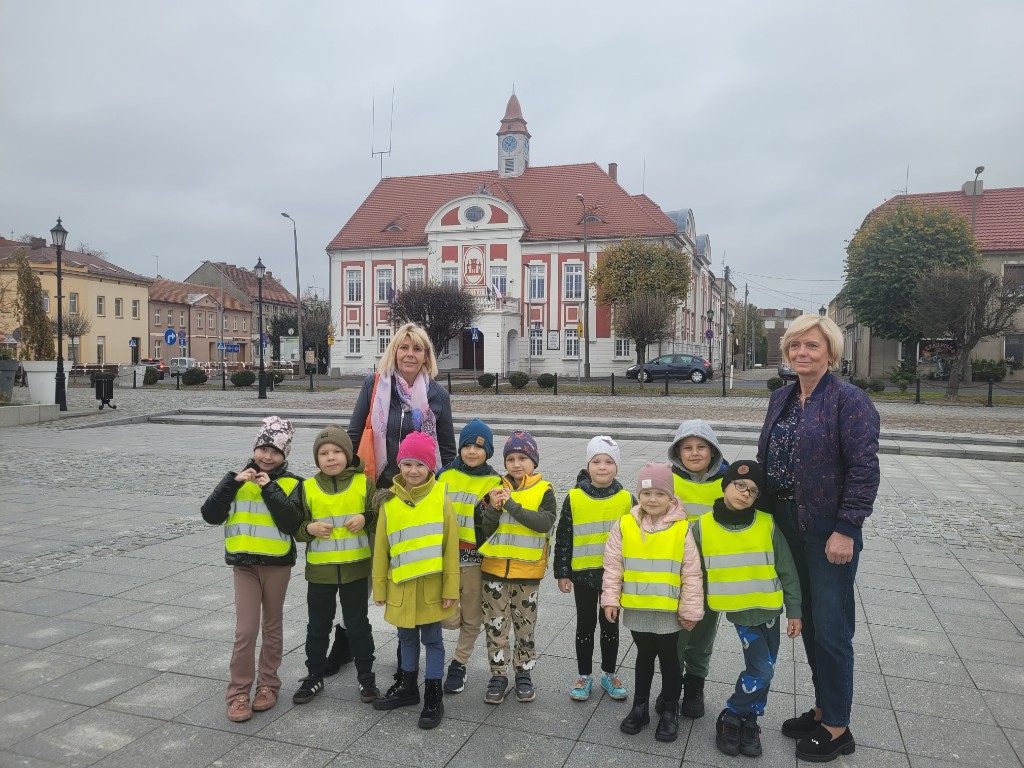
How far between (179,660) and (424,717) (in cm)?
160

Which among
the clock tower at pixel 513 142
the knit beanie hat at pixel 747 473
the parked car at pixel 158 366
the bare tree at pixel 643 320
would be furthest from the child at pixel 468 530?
the clock tower at pixel 513 142

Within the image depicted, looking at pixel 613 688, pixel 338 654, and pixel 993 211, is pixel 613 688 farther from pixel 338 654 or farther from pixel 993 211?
pixel 993 211

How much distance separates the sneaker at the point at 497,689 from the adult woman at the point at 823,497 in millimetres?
1310

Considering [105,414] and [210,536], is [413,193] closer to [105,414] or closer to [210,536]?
[105,414]

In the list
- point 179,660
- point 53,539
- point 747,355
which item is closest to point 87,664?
point 179,660

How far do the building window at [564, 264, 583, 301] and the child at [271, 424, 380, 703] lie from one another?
1810 inches

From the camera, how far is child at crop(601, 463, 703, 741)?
130 inches

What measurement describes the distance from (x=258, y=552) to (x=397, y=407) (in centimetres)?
109

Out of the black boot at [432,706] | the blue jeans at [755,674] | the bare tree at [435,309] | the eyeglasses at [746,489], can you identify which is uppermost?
the bare tree at [435,309]

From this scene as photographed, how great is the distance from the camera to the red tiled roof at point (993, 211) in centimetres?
4241

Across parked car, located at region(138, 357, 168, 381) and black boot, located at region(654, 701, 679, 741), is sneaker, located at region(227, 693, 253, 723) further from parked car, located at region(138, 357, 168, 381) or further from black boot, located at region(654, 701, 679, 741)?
parked car, located at region(138, 357, 168, 381)

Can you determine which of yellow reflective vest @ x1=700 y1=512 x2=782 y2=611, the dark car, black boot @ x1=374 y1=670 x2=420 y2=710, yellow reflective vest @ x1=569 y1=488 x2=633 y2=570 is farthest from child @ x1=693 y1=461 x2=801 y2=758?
the dark car

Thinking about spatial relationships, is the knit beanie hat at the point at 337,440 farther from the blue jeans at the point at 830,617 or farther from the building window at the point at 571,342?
the building window at the point at 571,342

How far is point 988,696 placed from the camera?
148 inches
